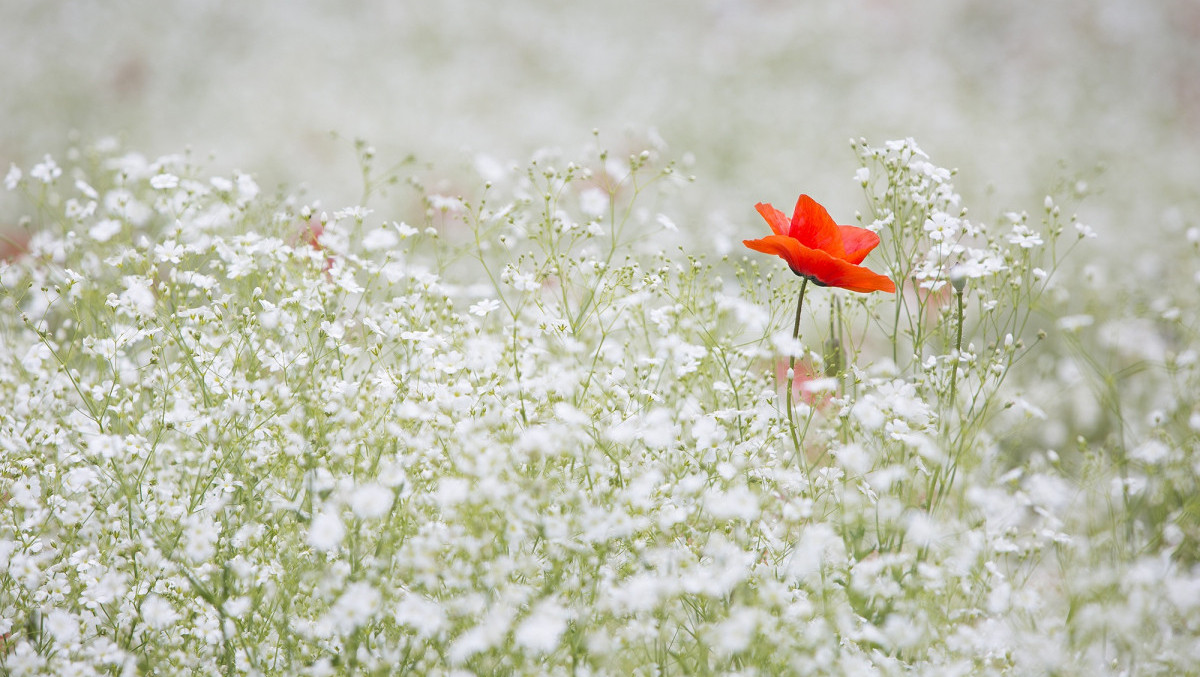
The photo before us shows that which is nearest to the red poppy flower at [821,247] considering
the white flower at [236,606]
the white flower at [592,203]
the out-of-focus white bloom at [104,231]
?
the white flower at [592,203]

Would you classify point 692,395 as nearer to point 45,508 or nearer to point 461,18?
point 45,508

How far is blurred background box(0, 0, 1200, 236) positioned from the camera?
6.07 metres

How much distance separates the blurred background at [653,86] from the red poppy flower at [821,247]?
12.0 ft

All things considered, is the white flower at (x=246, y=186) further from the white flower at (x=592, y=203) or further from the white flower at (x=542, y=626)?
the white flower at (x=542, y=626)

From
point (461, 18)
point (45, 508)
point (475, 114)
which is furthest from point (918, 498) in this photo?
point (461, 18)

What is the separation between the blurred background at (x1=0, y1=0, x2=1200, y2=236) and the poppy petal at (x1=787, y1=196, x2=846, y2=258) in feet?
12.0

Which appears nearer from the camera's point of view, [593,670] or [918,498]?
[593,670]

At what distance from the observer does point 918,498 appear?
1.80 meters

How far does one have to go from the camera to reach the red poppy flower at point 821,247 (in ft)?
5.51

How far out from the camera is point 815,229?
1.81 m

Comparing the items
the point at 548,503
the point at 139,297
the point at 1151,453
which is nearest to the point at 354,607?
the point at 548,503

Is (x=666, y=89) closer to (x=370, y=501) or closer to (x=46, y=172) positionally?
(x=46, y=172)

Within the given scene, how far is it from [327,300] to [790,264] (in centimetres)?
94

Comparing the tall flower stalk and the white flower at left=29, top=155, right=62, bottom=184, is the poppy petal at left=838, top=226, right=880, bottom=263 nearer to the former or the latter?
the tall flower stalk
